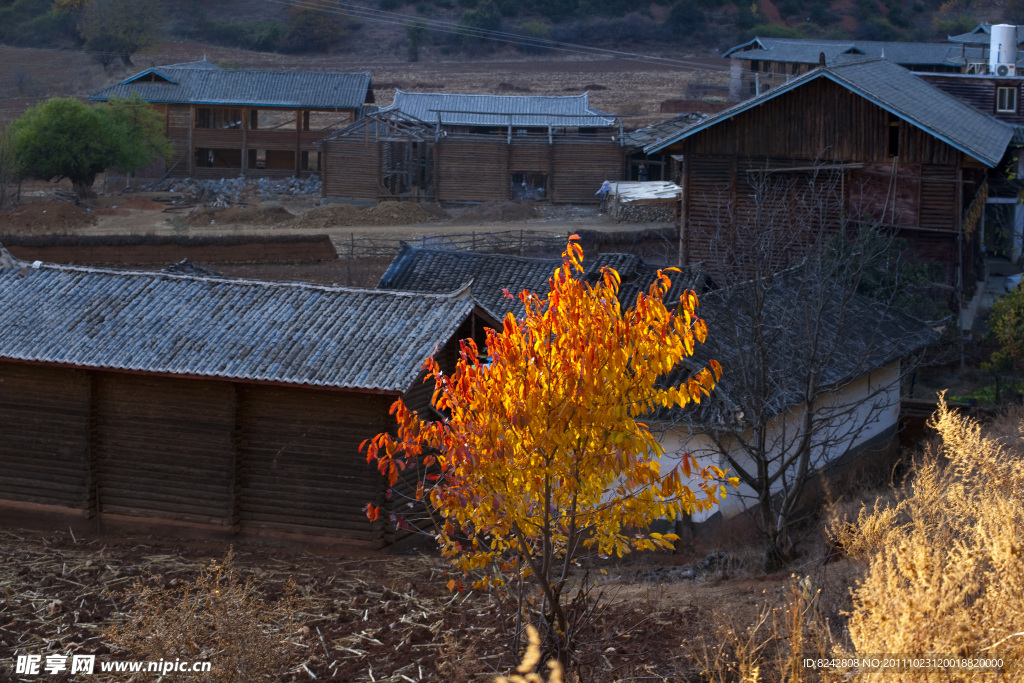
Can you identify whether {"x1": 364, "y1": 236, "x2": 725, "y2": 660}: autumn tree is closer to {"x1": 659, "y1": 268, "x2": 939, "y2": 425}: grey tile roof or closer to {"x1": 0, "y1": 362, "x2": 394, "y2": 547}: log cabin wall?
{"x1": 659, "y1": 268, "x2": 939, "y2": 425}: grey tile roof

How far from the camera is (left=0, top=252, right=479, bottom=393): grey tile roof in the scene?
13.9 metres

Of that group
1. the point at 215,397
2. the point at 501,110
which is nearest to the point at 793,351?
the point at 215,397

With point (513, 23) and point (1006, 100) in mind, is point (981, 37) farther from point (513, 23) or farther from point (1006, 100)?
point (513, 23)

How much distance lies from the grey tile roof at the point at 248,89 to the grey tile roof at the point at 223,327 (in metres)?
35.5

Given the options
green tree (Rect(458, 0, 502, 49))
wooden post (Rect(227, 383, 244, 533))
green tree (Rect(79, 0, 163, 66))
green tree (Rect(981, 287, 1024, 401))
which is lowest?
wooden post (Rect(227, 383, 244, 533))

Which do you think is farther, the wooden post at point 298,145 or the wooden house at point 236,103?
the wooden post at point 298,145

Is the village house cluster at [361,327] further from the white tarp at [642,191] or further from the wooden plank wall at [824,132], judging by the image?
the white tarp at [642,191]

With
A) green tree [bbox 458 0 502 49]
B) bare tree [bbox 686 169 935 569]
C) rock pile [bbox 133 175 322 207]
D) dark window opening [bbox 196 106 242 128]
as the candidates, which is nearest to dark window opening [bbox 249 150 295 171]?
dark window opening [bbox 196 106 242 128]

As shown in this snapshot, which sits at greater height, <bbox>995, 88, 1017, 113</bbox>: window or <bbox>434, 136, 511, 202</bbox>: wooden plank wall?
<bbox>995, 88, 1017, 113</bbox>: window

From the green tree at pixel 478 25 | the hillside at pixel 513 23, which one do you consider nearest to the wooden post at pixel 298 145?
the hillside at pixel 513 23

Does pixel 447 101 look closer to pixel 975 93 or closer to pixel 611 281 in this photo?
pixel 975 93

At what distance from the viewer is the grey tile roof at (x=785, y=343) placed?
13000mm

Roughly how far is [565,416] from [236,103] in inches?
1866

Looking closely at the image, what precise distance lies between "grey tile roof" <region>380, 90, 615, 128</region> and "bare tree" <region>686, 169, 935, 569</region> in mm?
24255
